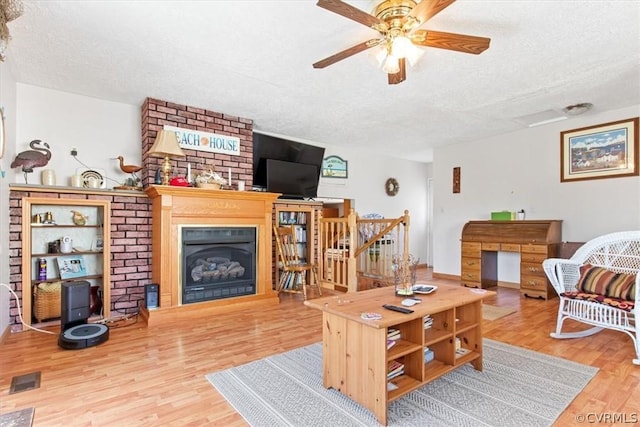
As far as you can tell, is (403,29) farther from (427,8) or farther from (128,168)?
(128,168)

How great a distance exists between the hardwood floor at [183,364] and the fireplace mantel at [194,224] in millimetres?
222

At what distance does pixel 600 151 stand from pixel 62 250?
665cm

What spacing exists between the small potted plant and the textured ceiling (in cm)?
85

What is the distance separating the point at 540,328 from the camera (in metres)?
3.33

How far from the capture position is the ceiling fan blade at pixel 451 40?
2.09 m

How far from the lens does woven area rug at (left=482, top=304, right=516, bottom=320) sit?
3.71 metres

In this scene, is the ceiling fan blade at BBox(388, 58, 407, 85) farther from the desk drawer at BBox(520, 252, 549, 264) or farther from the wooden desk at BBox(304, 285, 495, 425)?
the desk drawer at BBox(520, 252, 549, 264)

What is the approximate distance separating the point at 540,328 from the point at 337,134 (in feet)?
12.4

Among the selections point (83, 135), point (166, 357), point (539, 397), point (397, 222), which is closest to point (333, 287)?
point (397, 222)

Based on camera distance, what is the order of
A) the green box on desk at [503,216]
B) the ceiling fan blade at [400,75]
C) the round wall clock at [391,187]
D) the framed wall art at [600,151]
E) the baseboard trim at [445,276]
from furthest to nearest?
the round wall clock at [391,187]
the baseboard trim at [445,276]
the green box on desk at [503,216]
the framed wall art at [600,151]
the ceiling fan blade at [400,75]

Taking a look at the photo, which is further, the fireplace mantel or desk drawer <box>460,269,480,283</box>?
desk drawer <box>460,269,480,283</box>

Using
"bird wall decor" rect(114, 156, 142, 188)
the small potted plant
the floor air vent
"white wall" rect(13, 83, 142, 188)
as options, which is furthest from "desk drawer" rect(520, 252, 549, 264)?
the floor air vent

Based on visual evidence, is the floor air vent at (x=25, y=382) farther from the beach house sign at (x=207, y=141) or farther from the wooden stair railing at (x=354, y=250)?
the wooden stair railing at (x=354, y=250)

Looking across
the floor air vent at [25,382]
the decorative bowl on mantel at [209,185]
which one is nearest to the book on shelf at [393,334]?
the floor air vent at [25,382]
